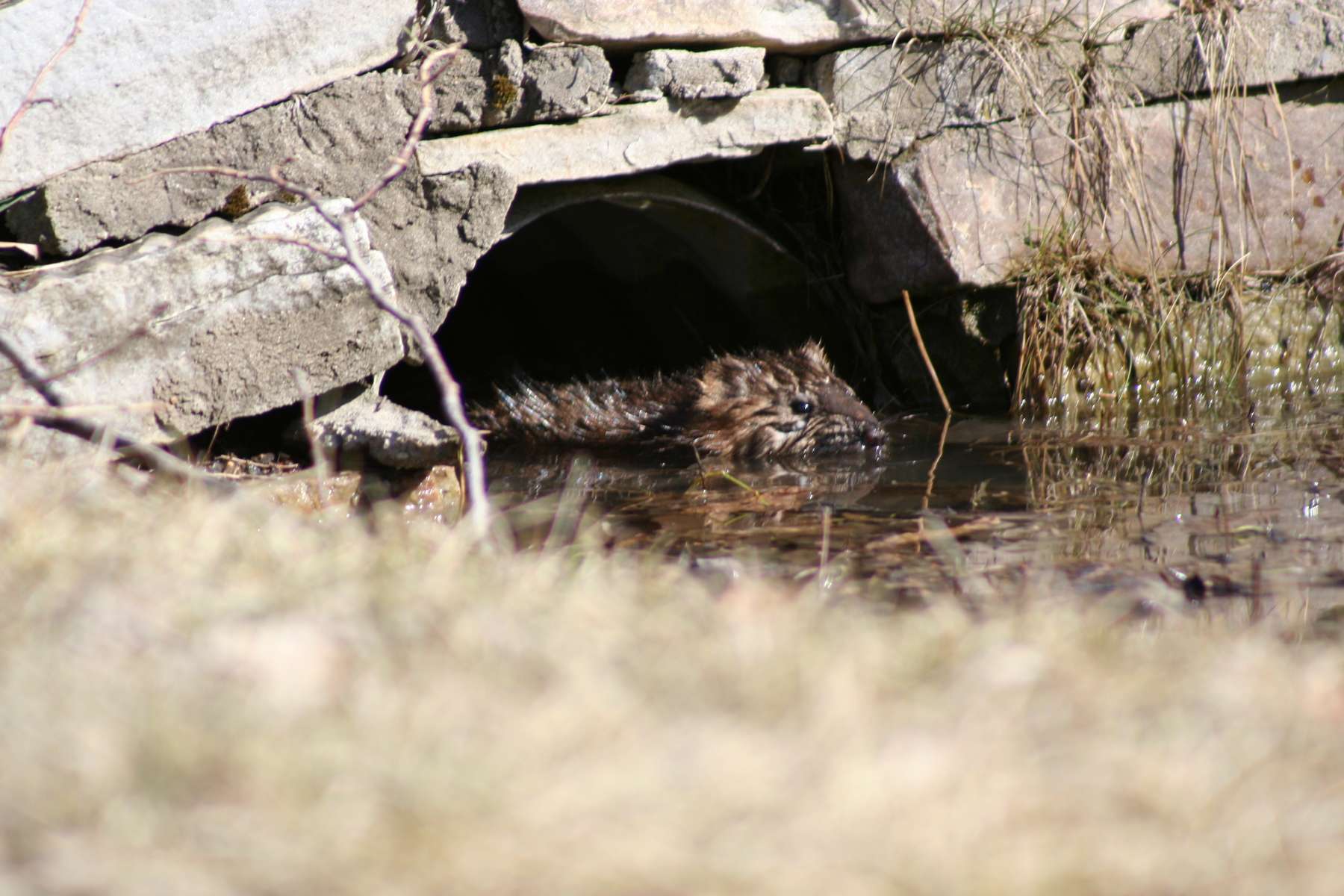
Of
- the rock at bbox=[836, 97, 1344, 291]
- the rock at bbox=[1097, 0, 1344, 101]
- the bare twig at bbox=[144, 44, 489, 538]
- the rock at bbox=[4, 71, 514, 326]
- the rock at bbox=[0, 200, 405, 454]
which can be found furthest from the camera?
the rock at bbox=[1097, 0, 1344, 101]

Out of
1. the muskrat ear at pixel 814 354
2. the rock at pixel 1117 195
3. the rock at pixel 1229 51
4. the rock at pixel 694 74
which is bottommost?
the muskrat ear at pixel 814 354

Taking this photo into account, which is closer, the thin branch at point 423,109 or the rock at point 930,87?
the thin branch at point 423,109

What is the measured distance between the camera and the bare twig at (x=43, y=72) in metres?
3.41

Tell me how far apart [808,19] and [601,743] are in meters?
4.18

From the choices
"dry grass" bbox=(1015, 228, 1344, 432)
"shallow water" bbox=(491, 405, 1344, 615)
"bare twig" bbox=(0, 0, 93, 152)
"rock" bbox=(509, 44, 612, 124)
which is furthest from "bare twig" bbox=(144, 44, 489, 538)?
"dry grass" bbox=(1015, 228, 1344, 432)

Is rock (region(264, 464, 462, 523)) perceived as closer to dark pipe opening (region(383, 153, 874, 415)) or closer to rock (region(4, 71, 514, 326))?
rock (region(4, 71, 514, 326))

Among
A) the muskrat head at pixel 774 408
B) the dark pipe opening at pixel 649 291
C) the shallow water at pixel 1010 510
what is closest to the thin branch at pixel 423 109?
the shallow water at pixel 1010 510

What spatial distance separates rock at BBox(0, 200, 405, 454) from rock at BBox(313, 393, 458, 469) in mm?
190

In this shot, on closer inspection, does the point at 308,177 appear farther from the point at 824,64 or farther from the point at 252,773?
the point at 252,773

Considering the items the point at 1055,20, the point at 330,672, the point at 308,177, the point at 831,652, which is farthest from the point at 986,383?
the point at 330,672

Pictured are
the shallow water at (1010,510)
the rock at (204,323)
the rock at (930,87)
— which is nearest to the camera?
the shallow water at (1010,510)

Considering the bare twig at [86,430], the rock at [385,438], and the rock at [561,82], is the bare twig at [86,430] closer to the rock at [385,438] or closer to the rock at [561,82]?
the rock at [385,438]

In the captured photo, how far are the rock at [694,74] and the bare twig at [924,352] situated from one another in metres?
1.32

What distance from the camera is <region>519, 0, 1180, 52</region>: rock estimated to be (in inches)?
179
